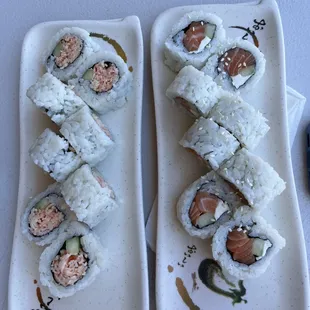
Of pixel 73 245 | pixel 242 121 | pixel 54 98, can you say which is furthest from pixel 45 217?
pixel 242 121

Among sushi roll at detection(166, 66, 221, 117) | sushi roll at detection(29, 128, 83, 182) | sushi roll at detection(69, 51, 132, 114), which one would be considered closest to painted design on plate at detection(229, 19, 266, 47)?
sushi roll at detection(166, 66, 221, 117)

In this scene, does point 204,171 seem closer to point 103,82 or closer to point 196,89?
point 196,89

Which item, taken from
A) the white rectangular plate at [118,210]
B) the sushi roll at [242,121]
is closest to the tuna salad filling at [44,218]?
the white rectangular plate at [118,210]

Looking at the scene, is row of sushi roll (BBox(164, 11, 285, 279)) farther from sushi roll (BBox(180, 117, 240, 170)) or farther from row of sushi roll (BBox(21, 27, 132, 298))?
row of sushi roll (BBox(21, 27, 132, 298))

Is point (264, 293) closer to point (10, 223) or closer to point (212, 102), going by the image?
point (212, 102)

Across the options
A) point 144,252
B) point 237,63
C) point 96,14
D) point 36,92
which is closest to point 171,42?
point 237,63

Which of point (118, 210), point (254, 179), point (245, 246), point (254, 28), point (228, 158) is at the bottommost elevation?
point (245, 246)

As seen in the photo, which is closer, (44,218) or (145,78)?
(44,218)
